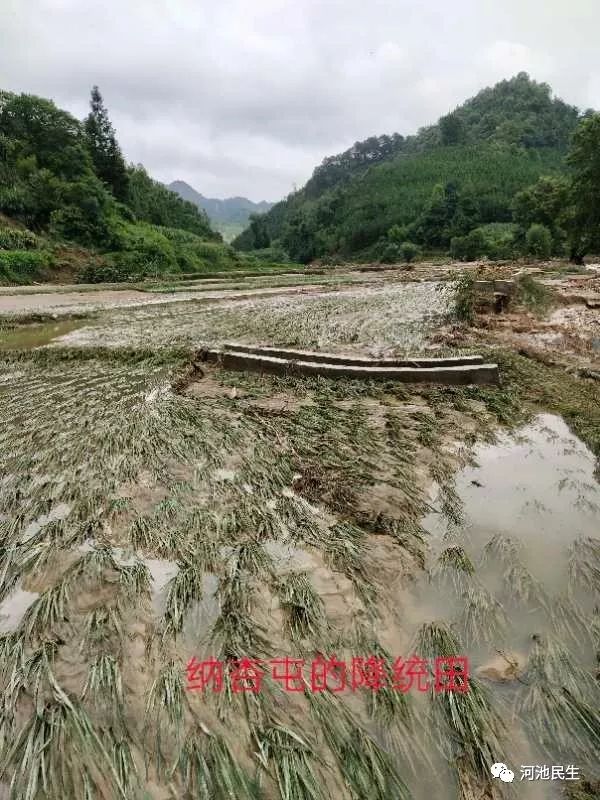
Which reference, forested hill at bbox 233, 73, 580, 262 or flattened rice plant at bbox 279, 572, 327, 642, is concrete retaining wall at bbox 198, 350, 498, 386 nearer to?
flattened rice plant at bbox 279, 572, 327, 642

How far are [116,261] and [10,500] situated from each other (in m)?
31.9

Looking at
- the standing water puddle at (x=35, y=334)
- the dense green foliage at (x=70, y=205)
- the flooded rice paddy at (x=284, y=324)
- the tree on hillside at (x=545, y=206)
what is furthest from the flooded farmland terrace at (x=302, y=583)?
the tree on hillside at (x=545, y=206)

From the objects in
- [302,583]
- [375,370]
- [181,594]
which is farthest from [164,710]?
[375,370]

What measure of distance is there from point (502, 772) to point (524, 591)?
1028 mm

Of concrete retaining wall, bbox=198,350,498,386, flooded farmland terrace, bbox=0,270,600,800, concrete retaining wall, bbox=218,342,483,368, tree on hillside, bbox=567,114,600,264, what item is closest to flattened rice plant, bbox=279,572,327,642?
flooded farmland terrace, bbox=0,270,600,800

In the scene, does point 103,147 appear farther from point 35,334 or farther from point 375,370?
point 375,370

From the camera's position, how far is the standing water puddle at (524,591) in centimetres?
186

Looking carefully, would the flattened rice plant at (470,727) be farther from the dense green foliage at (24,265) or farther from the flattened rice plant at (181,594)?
the dense green foliage at (24,265)

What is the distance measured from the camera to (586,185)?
24.1 m

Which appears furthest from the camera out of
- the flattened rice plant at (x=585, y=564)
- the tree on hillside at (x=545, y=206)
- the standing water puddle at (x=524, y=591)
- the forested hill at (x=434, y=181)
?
the forested hill at (x=434, y=181)

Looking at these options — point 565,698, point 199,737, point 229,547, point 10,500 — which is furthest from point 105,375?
point 565,698

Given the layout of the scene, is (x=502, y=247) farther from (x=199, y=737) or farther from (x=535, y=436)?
(x=199, y=737)

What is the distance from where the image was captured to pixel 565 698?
191 centimetres

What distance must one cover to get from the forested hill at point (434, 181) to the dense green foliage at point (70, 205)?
29.8 meters
